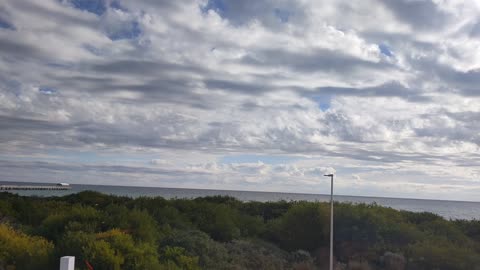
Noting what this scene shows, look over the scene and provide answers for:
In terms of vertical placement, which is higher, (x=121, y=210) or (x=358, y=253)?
(x=121, y=210)

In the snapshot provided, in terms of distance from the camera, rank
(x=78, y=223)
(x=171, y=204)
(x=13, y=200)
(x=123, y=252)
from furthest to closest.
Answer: (x=13, y=200)
(x=171, y=204)
(x=78, y=223)
(x=123, y=252)

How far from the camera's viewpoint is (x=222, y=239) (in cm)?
2028

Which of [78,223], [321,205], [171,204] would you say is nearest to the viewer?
[78,223]

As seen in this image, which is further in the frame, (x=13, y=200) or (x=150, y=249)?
(x=13, y=200)

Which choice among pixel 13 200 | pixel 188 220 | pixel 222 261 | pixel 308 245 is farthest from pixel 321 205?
pixel 13 200

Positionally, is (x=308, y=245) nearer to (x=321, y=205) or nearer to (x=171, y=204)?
(x=321, y=205)

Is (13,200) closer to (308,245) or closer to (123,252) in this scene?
(308,245)

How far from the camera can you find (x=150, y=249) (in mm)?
12930

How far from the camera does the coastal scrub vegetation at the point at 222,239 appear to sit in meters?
12.5

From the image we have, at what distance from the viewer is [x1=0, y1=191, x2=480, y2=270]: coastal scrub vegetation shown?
41.0 ft

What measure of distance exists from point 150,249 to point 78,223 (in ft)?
11.3

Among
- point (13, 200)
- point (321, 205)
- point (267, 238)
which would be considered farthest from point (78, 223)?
point (13, 200)

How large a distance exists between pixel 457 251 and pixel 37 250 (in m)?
13.0

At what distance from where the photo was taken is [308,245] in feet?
68.2
